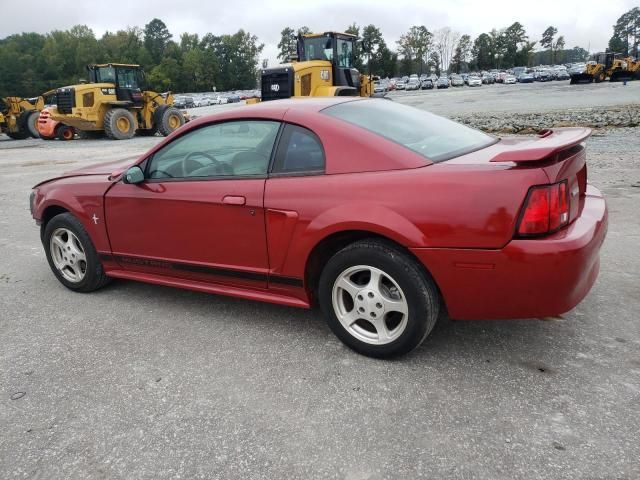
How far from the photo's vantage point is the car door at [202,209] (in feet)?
10.8

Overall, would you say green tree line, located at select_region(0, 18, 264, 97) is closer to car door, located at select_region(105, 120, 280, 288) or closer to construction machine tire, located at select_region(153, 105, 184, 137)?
construction machine tire, located at select_region(153, 105, 184, 137)

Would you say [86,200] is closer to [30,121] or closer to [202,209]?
[202,209]

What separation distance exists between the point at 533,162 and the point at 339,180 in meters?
1.00

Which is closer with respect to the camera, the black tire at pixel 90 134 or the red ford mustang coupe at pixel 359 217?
the red ford mustang coupe at pixel 359 217

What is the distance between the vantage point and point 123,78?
21156 mm

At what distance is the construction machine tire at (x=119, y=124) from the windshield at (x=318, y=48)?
7.61 meters

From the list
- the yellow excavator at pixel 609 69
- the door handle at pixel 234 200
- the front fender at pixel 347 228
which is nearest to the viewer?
the front fender at pixel 347 228

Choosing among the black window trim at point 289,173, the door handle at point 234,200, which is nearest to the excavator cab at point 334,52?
the black window trim at point 289,173

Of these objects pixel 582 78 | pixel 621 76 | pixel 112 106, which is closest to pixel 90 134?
pixel 112 106

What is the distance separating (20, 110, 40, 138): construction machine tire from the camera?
24.5 m

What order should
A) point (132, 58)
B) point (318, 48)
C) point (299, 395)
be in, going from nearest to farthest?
point (299, 395) < point (318, 48) < point (132, 58)

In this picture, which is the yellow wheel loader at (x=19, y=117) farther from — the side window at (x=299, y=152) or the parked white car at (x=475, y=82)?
the parked white car at (x=475, y=82)

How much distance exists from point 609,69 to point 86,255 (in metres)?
51.6

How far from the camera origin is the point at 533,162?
2561mm
